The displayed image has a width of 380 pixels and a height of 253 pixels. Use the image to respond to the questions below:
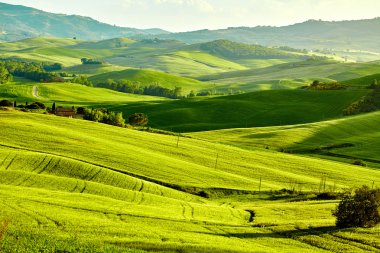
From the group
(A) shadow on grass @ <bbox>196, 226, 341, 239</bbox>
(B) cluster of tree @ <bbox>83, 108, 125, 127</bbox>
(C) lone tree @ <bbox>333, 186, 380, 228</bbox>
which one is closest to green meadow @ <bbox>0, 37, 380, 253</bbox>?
(A) shadow on grass @ <bbox>196, 226, 341, 239</bbox>

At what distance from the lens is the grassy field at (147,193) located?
137ft

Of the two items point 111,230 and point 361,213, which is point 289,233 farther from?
point 111,230

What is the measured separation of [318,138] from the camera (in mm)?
145375

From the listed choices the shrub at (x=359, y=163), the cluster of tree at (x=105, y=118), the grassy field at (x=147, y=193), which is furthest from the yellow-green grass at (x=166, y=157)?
the cluster of tree at (x=105, y=118)

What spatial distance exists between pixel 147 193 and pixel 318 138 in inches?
3506

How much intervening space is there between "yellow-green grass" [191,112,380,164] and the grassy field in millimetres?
21172

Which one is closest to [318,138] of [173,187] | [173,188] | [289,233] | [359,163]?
[359,163]

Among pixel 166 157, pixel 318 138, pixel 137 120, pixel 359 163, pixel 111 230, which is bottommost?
pixel 137 120

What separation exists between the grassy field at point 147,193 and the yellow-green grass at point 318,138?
21172 mm

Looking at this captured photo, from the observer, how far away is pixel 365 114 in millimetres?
185250

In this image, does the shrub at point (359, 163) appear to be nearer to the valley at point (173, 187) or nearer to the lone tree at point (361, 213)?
the valley at point (173, 187)

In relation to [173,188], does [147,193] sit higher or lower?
higher

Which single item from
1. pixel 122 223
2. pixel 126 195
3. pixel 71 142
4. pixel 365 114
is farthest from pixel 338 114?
pixel 122 223

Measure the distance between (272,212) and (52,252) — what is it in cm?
3181
